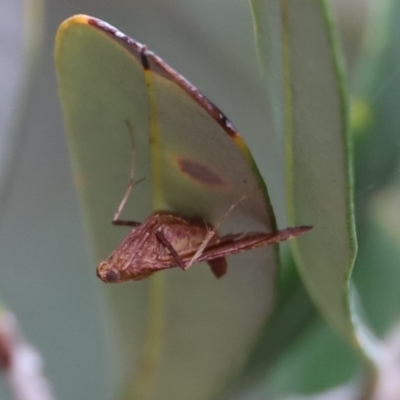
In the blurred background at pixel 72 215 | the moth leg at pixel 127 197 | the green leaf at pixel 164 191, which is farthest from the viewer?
the blurred background at pixel 72 215

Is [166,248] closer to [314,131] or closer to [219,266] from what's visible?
[219,266]

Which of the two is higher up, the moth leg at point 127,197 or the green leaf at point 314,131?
the green leaf at point 314,131

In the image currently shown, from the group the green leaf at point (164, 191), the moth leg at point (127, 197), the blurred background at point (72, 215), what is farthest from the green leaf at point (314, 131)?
the blurred background at point (72, 215)

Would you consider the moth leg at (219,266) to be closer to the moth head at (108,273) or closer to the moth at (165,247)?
the moth at (165,247)

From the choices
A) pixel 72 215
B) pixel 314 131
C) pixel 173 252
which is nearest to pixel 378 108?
pixel 314 131

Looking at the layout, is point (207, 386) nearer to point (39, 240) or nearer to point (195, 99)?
point (195, 99)

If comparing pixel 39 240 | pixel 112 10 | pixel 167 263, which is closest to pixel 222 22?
pixel 112 10

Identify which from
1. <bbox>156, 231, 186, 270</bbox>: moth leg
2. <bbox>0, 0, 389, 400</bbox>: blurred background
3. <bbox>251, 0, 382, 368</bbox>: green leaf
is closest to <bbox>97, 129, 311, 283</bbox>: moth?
<bbox>156, 231, 186, 270</bbox>: moth leg
